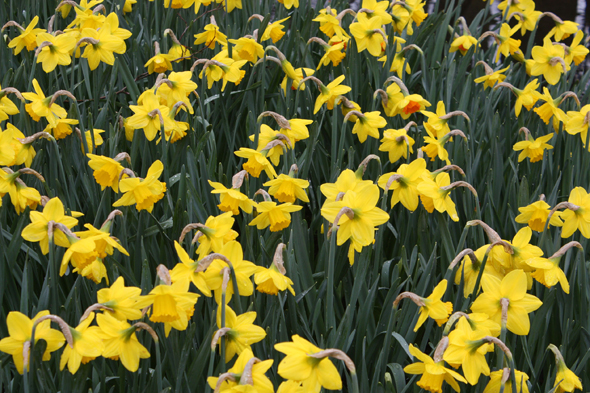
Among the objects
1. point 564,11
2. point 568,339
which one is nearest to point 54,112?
point 568,339

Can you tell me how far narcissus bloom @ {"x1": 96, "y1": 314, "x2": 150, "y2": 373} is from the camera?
102cm

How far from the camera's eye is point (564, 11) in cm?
479

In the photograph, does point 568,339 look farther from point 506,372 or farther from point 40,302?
point 40,302

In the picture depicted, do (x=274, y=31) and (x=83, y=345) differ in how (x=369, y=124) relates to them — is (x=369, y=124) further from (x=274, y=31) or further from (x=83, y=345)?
(x=83, y=345)

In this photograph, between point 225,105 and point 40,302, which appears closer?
point 40,302

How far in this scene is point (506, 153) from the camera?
7.51 ft

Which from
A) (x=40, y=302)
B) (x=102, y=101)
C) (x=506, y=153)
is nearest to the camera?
(x=40, y=302)

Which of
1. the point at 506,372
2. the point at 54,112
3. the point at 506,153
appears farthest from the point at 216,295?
the point at 506,153

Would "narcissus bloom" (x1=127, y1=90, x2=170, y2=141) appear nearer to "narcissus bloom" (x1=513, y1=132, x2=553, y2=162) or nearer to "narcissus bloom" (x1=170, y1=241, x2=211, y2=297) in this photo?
"narcissus bloom" (x1=170, y1=241, x2=211, y2=297)

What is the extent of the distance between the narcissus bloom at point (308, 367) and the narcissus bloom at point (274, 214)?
0.50 meters

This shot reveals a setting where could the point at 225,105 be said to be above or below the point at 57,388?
above

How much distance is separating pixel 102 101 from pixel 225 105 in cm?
59

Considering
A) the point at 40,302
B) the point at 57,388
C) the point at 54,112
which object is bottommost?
the point at 57,388

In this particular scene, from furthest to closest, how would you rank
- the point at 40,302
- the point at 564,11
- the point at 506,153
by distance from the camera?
the point at 564,11 → the point at 506,153 → the point at 40,302
